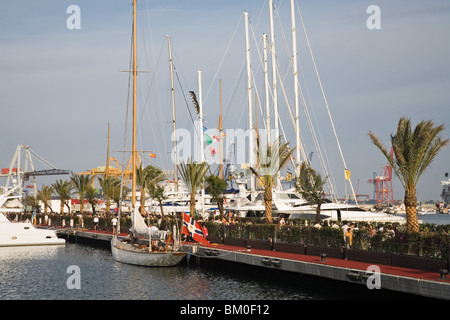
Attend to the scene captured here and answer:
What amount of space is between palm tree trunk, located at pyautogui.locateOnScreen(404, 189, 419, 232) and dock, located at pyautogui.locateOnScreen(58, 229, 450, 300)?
14.1 ft

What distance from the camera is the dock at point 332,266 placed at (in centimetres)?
2045

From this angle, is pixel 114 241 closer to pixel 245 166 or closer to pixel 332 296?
pixel 332 296

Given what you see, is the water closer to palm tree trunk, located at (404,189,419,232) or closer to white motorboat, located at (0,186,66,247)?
palm tree trunk, located at (404,189,419,232)

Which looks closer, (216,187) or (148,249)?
(148,249)

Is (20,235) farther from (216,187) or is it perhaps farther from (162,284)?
(162,284)

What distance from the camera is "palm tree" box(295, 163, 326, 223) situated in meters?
51.0

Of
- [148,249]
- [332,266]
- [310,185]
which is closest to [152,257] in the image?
[148,249]

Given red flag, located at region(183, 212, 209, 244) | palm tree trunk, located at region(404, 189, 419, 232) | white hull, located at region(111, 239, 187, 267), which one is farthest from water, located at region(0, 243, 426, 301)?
palm tree trunk, located at region(404, 189, 419, 232)

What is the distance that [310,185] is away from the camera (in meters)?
51.8

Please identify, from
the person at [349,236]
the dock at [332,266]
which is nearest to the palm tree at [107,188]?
the dock at [332,266]

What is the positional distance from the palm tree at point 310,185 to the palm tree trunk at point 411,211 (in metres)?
21.0

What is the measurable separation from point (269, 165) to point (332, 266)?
57.1ft

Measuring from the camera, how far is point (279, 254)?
103 ft

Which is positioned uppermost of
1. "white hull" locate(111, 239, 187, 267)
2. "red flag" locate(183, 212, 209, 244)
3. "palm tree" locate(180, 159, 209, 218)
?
"palm tree" locate(180, 159, 209, 218)
